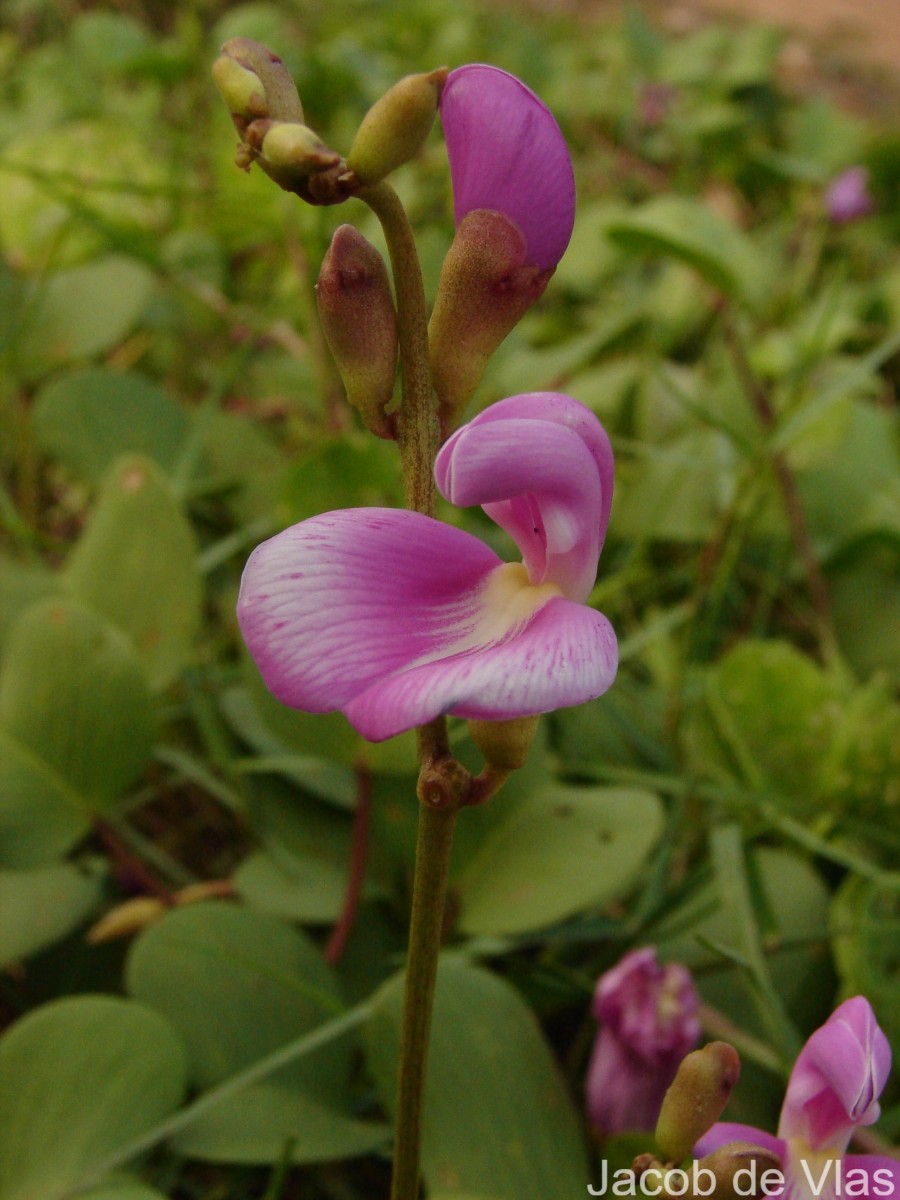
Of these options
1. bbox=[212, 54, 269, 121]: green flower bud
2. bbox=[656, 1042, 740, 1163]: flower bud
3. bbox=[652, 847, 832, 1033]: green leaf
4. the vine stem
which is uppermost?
bbox=[212, 54, 269, 121]: green flower bud

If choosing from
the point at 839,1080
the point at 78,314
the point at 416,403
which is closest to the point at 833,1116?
the point at 839,1080

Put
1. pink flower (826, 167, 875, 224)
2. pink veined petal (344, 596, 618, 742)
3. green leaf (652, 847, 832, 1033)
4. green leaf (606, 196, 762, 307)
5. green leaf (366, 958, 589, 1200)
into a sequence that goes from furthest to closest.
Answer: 1. pink flower (826, 167, 875, 224)
2. green leaf (606, 196, 762, 307)
3. green leaf (652, 847, 832, 1033)
4. green leaf (366, 958, 589, 1200)
5. pink veined petal (344, 596, 618, 742)

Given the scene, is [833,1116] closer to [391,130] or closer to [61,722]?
[391,130]

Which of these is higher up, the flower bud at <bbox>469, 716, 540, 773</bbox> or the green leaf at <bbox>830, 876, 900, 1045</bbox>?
the flower bud at <bbox>469, 716, 540, 773</bbox>

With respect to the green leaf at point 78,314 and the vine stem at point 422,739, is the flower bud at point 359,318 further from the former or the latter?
the green leaf at point 78,314

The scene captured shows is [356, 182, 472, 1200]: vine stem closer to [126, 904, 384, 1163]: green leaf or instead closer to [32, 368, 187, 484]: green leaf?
[126, 904, 384, 1163]: green leaf

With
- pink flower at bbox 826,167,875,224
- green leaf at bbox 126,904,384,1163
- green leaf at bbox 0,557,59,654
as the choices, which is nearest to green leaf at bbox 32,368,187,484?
green leaf at bbox 0,557,59,654
